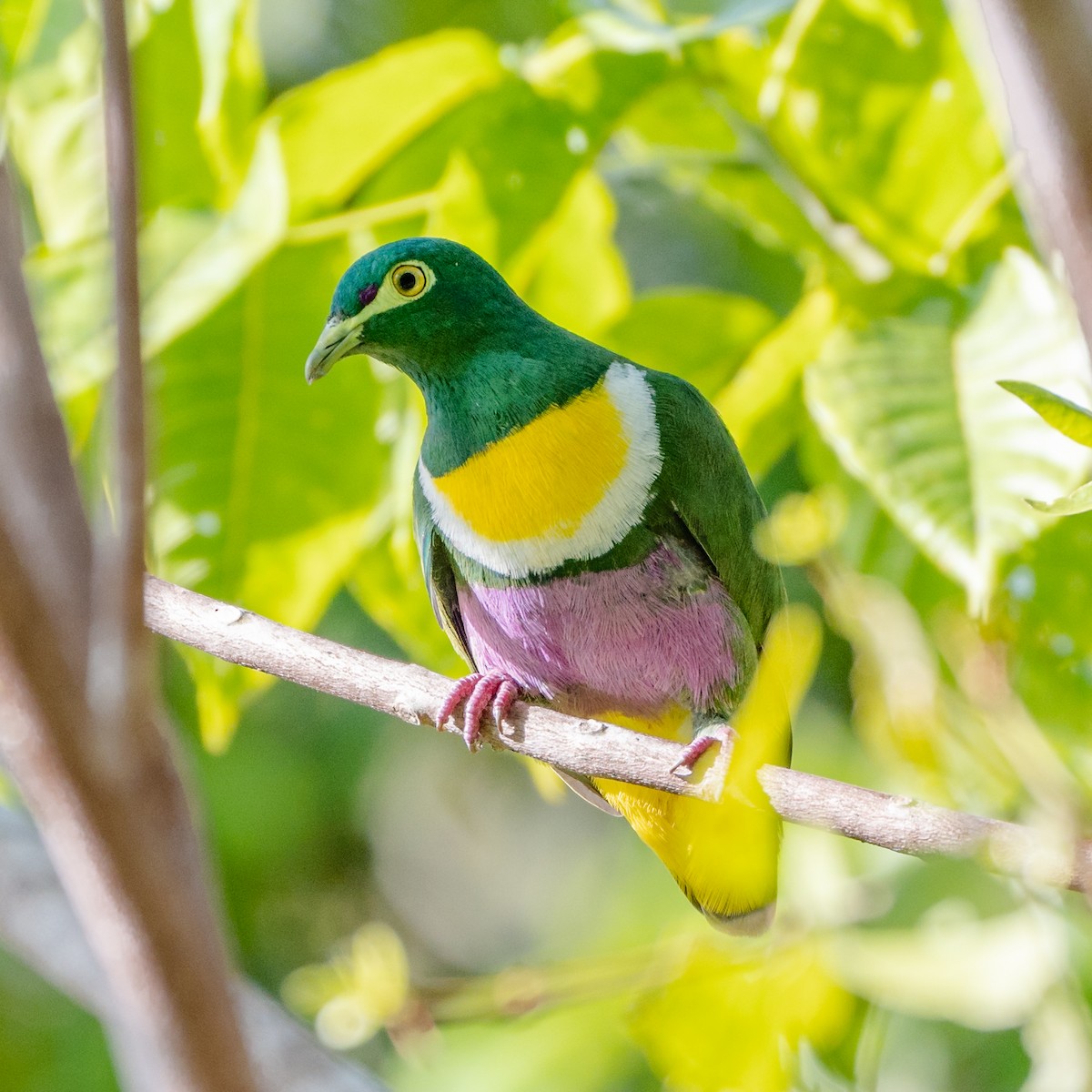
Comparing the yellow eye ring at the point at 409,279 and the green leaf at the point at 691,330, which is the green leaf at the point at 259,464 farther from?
the green leaf at the point at 691,330

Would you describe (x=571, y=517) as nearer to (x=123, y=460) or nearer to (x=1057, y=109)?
(x=123, y=460)

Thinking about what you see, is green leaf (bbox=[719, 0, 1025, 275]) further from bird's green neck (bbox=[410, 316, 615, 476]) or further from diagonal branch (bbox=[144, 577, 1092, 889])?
diagonal branch (bbox=[144, 577, 1092, 889])

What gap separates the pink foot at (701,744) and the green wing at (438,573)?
1.24 ft

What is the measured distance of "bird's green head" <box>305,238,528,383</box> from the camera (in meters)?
1.79

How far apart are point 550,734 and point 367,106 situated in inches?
33.7

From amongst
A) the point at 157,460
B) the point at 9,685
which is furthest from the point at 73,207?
the point at 9,685

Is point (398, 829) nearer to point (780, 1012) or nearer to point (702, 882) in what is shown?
point (702, 882)

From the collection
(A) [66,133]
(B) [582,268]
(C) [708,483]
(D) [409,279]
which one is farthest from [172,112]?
(C) [708,483]

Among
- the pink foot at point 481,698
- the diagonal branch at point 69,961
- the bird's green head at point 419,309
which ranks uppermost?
the bird's green head at point 419,309

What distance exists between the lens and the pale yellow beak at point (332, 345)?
173cm

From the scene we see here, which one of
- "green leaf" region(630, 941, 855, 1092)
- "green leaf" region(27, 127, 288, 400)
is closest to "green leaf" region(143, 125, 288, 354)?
"green leaf" region(27, 127, 288, 400)

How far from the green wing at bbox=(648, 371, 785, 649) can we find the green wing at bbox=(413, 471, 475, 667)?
1.05ft

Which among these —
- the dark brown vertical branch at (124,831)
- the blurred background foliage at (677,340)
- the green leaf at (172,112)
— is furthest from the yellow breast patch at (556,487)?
the dark brown vertical branch at (124,831)

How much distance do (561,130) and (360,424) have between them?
0.50 metres
